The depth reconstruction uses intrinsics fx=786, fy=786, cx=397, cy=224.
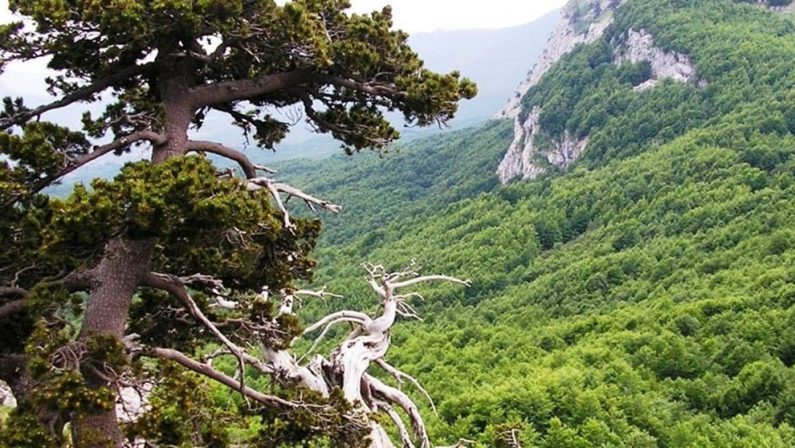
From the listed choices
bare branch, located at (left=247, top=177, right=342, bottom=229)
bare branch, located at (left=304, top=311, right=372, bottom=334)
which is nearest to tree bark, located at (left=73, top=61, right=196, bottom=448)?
bare branch, located at (left=247, top=177, right=342, bottom=229)

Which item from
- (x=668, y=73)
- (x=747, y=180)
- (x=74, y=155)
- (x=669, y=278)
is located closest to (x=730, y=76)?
(x=668, y=73)

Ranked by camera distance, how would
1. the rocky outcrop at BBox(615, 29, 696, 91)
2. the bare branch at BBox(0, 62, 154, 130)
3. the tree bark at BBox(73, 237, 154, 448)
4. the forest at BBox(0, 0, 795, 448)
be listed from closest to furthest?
1. the tree bark at BBox(73, 237, 154, 448)
2. the bare branch at BBox(0, 62, 154, 130)
3. the forest at BBox(0, 0, 795, 448)
4. the rocky outcrop at BBox(615, 29, 696, 91)

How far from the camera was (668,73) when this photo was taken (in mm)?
159250

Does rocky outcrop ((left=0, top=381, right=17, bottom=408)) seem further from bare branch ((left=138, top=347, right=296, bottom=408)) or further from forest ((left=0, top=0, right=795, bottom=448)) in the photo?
bare branch ((left=138, top=347, right=296, bottom=408))

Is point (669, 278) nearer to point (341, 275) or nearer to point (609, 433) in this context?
point (341, 275)

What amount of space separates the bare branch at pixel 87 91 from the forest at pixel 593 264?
6.03 ft

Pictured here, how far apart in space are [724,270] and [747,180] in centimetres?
3097

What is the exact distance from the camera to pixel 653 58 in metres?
166

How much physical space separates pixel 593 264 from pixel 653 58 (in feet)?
290

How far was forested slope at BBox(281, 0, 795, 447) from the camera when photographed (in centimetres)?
3834

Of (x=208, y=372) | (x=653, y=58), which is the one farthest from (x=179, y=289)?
(x=653, y=58)

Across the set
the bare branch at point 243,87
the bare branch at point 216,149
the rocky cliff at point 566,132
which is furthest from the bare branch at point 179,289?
the rocky cliff at point 566,132

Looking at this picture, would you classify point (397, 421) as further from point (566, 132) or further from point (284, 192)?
point (566, 132)

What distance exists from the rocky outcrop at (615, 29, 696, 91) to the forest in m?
2.01
